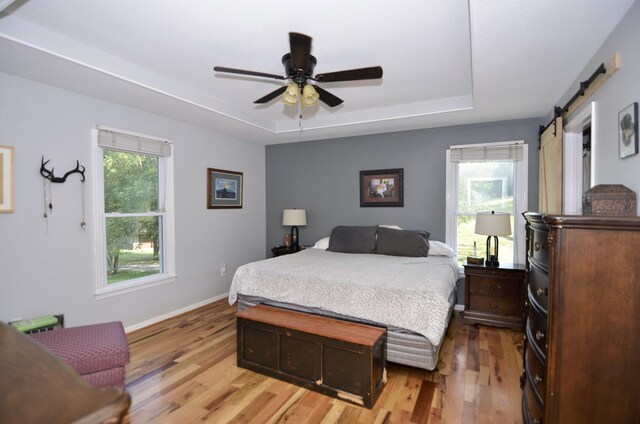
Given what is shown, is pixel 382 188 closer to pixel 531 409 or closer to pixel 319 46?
pixel 319 46

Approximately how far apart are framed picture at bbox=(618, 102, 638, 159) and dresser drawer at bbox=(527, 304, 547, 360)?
3.11 ft

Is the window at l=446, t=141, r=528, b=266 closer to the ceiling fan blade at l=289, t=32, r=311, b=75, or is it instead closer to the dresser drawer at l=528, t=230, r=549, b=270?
the dresser drawer at l=528, t=230, r=549, b=270

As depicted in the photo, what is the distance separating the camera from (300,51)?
2031 mm

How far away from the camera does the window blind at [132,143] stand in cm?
321

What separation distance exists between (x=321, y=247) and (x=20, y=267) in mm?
3108

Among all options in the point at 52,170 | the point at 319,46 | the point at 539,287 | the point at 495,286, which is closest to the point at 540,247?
the point at 539,287

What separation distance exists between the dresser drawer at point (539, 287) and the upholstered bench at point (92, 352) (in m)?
2.41

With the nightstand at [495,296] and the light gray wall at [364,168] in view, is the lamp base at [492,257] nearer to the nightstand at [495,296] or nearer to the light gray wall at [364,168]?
the nightstand at [495,296]

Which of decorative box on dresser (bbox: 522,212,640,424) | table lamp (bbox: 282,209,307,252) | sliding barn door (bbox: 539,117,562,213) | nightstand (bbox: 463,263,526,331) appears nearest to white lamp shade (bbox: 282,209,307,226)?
table lamp (bbox: 282,209,307,252)

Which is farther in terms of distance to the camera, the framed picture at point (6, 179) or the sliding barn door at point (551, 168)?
the sliding barn door at point (551, 168)

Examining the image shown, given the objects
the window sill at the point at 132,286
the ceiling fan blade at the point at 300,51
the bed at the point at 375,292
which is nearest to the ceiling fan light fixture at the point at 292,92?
the ceiling fan blade at the point at 300,51

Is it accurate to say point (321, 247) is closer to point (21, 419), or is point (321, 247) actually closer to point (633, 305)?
point (633, 305)

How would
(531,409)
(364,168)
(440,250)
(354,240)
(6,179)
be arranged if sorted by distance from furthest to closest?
(364,168)
(354,240)
(440,250)
(6,179)
(531,409)

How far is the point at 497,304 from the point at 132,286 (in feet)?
13.0
